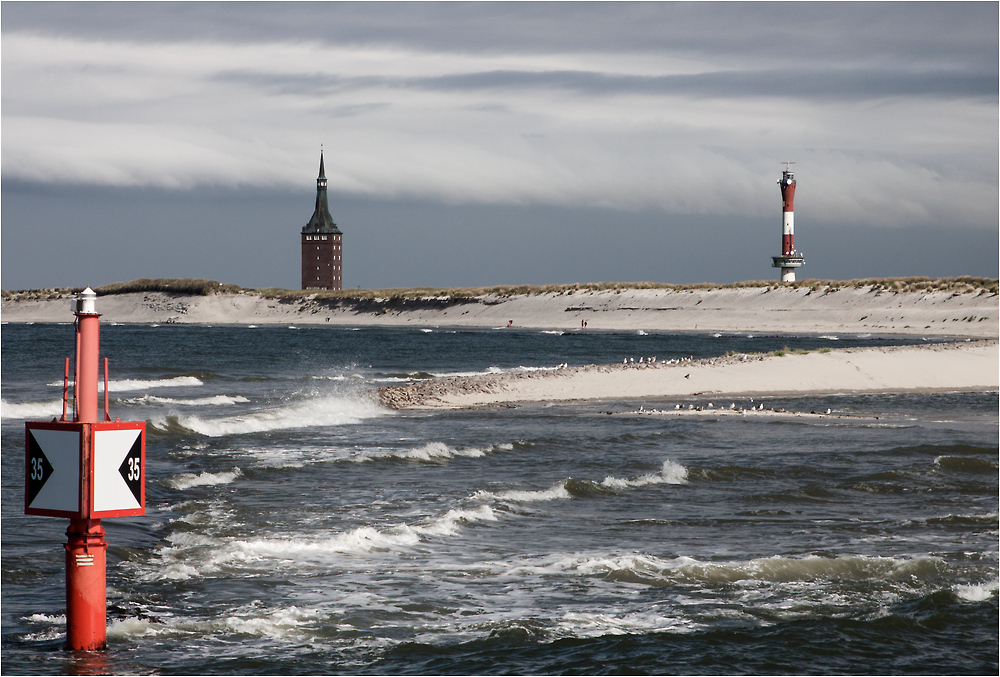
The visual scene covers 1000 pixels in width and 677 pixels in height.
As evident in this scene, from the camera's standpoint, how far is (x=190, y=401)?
38.1 m

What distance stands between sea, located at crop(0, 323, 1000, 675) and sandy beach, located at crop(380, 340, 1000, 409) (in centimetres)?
793

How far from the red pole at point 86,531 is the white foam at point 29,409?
25.3 meters

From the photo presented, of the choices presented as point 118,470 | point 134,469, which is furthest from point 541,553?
point 118,470

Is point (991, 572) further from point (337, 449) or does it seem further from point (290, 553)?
point (337, 449)

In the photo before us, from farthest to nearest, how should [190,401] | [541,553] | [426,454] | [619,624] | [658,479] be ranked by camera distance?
[190,401] → [426,454] → [658,479] → [541,553] → [619,624]

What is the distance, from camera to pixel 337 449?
23.8m

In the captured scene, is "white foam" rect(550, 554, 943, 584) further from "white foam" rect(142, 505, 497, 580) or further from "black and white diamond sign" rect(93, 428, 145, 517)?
"black and white diamond sign" rect(93, 428, 145, 517)

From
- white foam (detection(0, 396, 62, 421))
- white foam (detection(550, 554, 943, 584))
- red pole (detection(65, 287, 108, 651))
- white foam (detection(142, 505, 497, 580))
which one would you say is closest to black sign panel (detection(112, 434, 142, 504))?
red pole (detection(65, 287, 108, 651))

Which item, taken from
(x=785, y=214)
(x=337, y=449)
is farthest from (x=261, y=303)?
(x=337, y=449)

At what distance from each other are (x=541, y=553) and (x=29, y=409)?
85.2 feet

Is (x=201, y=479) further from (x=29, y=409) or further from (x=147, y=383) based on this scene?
(x=147, y=383)

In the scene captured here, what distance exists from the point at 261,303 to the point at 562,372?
141m

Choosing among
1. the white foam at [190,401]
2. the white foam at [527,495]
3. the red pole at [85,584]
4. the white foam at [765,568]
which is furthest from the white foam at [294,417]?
the red pole at [85,584]

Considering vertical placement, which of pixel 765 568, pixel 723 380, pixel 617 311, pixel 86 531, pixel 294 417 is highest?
pixel 617 311
